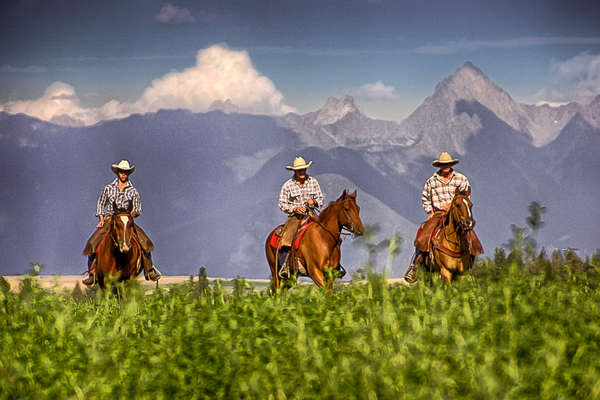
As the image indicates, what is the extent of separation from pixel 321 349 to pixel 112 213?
8.76m

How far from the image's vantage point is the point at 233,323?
8320mm

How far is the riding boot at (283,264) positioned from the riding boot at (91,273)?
11.4 feet

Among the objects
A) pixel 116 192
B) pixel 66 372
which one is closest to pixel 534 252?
pixel 66 372

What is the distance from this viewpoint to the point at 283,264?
15.4 metres

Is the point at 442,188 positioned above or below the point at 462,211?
above

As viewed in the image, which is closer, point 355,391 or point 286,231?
point 355,391

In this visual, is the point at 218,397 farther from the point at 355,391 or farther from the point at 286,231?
the point at 286,231

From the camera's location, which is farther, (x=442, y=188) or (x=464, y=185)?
(x=442, y=188)

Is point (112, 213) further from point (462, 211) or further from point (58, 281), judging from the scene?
point (462, 211)

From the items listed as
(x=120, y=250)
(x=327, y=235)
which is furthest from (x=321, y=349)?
(x=120, y=250)

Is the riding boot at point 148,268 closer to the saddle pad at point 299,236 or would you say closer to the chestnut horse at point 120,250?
the chestnut horse at point 120,250

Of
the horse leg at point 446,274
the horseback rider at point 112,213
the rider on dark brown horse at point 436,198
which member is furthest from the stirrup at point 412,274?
the horseback rider at point 112,213

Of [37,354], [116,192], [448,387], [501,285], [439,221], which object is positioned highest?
[116,192]

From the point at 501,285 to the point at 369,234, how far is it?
3497 millimetres
